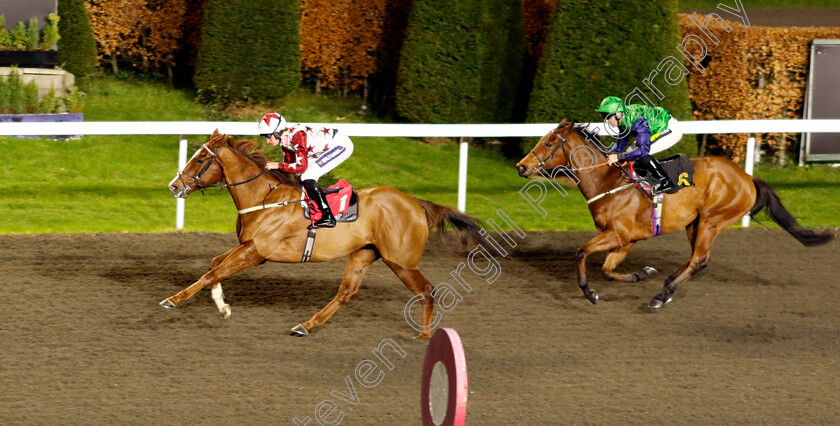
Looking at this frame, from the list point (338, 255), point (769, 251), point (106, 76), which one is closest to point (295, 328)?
point (338, 255)

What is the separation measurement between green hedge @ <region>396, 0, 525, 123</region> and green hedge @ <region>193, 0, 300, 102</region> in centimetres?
134

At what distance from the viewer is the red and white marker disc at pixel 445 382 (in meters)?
Answer: 3.23

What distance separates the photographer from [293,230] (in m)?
6.06

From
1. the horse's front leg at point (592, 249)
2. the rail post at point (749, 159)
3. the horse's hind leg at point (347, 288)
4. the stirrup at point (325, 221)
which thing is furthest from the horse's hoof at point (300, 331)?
the rail post at point (749, 159)

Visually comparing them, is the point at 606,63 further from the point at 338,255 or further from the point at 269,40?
the point at 338,255

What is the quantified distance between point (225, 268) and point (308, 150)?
86cm

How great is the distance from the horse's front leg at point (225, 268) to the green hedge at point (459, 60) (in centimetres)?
541

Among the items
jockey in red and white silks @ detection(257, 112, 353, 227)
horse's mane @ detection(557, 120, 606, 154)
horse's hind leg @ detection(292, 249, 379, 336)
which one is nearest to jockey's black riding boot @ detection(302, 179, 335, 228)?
jockey in red and white silks @ detection(257, 112, 353, 227)

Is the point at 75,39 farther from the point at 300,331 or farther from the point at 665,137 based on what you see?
the point at 665,137

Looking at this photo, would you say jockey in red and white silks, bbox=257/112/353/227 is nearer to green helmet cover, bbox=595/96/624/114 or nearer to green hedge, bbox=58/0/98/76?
green helmet cover, bbox=595/96/624/114

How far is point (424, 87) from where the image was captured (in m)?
11.2

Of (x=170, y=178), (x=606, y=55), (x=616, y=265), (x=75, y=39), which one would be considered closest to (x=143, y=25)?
(x=75, y=39)

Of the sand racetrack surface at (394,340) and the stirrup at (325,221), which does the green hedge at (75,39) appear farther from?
the stirrup at (325,221)

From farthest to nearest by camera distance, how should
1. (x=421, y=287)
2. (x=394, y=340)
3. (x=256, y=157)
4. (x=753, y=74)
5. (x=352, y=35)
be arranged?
(x=352, y=35) → (x=753, y=74) → (x=256, y=157) → (x=421, y=287) → (x=394, y=340)
